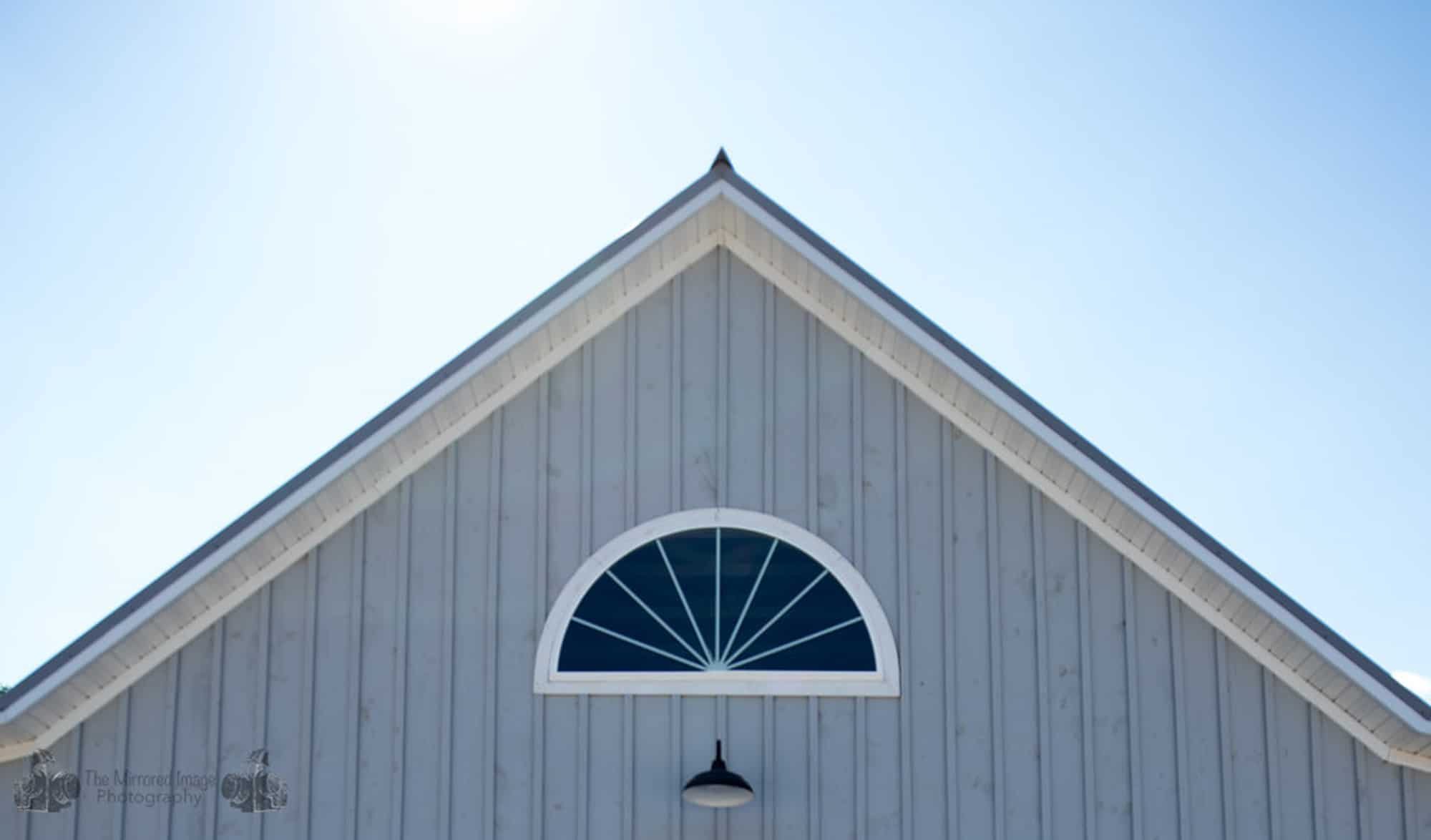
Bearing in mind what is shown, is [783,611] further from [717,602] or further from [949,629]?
[949,629]

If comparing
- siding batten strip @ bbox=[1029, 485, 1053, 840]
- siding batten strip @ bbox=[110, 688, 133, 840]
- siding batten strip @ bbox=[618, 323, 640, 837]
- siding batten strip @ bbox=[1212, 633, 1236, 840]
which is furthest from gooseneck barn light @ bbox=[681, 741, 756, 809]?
siding batten strip @ bbox=[110, 688, 133, 840]

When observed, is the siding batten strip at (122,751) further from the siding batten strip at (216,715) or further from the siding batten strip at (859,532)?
the siding batten strip at (859,532)

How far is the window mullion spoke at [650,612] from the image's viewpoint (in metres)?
9.01

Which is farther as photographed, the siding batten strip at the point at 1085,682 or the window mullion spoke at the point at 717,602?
the window mullion spoke at the point at 717,602

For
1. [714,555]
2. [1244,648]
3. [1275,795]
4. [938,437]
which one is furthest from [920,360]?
[1275,795]

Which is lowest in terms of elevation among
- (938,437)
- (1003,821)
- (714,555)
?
(1003,821)

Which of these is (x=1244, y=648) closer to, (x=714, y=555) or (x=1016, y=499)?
(x=1016, y=499)

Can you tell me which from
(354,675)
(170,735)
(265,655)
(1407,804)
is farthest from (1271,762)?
(170,735)

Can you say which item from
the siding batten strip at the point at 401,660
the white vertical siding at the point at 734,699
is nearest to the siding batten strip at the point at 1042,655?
the white vertical siding at the point at 734,699

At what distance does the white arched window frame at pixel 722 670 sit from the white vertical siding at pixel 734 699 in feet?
0.23

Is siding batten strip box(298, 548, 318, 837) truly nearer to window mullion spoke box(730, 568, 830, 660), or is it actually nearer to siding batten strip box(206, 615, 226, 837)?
siding batten strip box(206, 615, 226, 837)

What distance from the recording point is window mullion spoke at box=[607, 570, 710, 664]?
901 centimetres

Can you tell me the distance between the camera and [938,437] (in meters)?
9.18

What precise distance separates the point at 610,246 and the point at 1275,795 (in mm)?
4558
